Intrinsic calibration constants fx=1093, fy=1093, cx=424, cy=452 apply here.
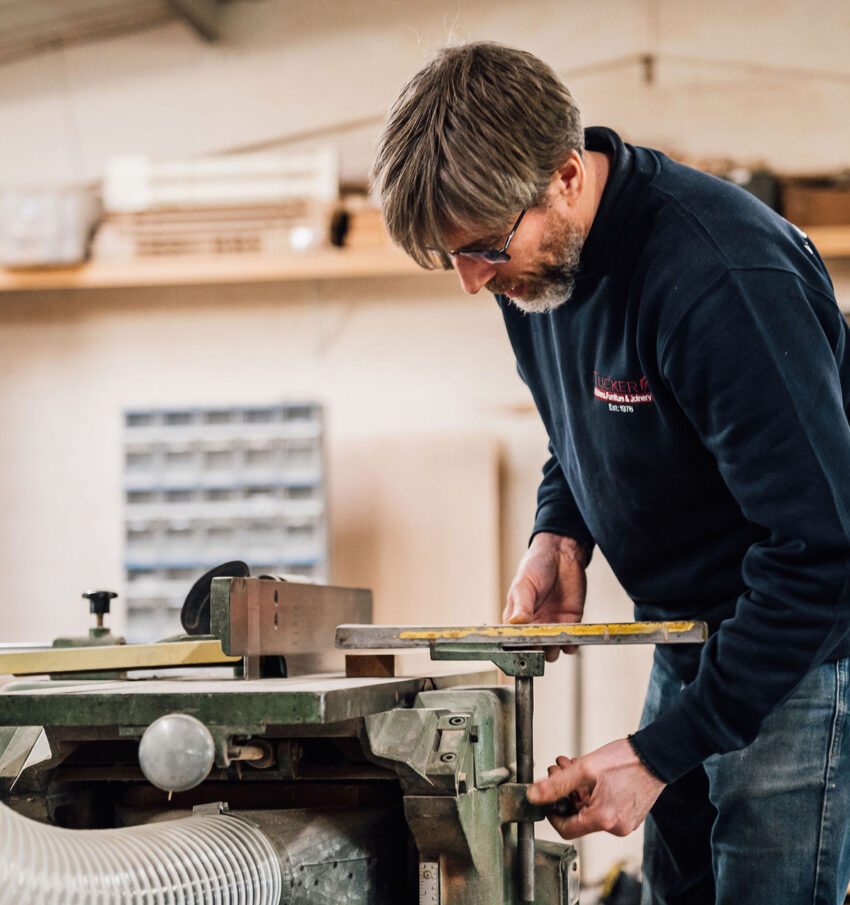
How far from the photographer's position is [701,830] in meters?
1.47

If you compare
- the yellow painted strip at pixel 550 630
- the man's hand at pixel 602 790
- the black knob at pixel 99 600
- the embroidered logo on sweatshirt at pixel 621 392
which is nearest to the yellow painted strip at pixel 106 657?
the black knob at pixel 99 600

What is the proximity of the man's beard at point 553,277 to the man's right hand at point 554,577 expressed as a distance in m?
0.42

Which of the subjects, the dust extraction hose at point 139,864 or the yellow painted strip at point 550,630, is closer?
the dust extraction hose at point 139,864

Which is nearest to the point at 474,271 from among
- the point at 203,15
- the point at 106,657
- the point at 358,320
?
the point at 106,657

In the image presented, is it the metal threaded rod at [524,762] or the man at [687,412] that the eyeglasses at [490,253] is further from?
the metal threaded rod at [524,762]

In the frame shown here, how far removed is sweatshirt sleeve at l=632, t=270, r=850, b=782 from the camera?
41.8 inches

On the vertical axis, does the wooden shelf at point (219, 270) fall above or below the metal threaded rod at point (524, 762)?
above

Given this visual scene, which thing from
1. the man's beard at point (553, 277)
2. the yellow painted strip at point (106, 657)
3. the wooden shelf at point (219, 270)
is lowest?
the yellow painted strip at point (106, 657)

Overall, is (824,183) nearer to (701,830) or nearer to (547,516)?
(547,516)

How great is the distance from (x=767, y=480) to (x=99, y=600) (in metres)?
0.98

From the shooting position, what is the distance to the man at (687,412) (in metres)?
1.08

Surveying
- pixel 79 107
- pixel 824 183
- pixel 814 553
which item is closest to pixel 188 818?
pixel 814 553

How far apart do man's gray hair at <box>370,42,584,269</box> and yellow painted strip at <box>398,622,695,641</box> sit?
423 mm

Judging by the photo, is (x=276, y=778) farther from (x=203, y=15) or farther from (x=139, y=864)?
(x=203, y=15)
